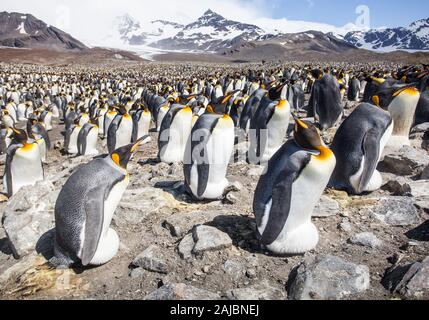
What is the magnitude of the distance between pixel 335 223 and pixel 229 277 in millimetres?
1317

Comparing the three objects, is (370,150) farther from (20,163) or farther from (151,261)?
(20,163)

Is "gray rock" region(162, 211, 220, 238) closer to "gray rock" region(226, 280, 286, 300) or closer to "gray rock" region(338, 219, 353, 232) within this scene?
"gray rock" region(226, 280, 286, 300)

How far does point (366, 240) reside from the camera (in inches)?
131

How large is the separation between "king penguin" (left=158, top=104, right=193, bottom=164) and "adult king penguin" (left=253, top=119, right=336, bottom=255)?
12.0ft

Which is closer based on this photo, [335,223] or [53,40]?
[335,223]

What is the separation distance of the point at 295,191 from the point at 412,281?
106 centimetres

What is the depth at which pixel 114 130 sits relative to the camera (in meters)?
9.01

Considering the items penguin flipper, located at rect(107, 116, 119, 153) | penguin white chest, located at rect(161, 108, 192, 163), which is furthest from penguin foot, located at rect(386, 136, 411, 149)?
penguin flipper, located at rect(107, 116, 119, 153)

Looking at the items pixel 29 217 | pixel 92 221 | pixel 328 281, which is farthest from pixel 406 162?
pixel 29 217

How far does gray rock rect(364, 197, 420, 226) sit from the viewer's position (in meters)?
3.65
